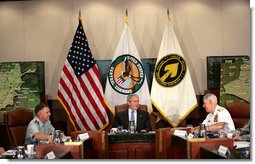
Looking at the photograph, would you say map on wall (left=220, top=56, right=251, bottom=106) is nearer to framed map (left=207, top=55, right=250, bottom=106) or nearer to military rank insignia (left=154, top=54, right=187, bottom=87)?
framed map (left=207, top=55, right=250, bottom=106)

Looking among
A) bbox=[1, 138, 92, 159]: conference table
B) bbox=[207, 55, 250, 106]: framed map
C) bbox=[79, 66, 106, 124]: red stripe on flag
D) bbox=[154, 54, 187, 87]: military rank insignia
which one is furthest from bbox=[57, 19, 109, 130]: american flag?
bbox=[1, 138, 92, 159]: conference table

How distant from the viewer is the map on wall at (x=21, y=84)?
4.22 meters

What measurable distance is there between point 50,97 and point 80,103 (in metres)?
0.59

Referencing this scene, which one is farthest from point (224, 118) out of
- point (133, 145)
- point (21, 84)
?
point (21, 84)

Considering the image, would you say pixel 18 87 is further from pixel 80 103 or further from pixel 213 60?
pixel 213 60

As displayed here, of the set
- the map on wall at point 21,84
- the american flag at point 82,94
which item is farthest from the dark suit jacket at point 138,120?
the map on wall at point 21,84

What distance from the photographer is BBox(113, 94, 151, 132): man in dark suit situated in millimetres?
3398

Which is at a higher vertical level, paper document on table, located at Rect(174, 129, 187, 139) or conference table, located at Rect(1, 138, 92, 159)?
conference table, located at Rect(1, 138, 92, 159)

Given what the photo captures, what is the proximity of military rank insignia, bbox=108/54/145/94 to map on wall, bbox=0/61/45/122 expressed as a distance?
95 cm

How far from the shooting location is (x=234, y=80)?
4086mm

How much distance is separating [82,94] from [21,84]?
857 millimetres

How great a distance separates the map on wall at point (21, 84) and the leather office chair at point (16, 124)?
102 centimetres

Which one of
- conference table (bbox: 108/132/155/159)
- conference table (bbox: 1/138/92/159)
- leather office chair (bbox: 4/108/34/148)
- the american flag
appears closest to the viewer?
conference table (bbox: 1/138/92/159)

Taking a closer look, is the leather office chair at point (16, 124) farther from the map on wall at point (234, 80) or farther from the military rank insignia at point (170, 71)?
the map on wall at point (234, 80)
